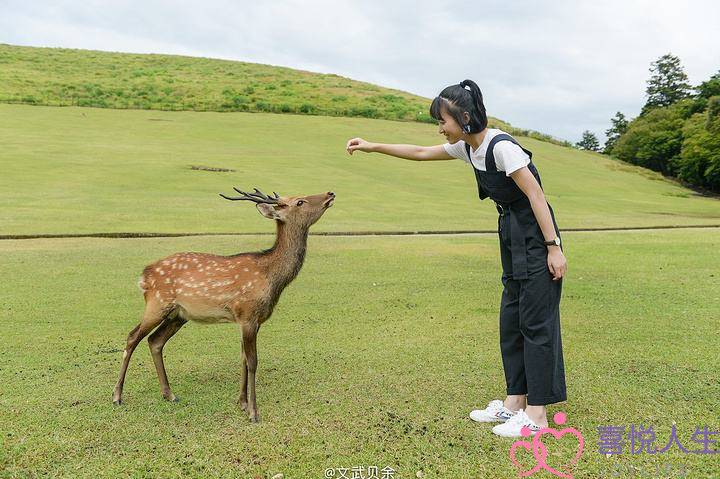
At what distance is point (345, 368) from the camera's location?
18.1ft

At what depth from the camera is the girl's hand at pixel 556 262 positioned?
13.2ft

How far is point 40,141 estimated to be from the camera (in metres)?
32.0

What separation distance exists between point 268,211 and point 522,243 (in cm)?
201

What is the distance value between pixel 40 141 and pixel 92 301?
93.3 ft

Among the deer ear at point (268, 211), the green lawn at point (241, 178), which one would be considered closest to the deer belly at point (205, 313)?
the deer ear at point (268, 211)

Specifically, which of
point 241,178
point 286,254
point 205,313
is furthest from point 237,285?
point 241,178

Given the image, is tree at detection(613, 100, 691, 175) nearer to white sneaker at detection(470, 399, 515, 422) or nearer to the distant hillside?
the distant hillside

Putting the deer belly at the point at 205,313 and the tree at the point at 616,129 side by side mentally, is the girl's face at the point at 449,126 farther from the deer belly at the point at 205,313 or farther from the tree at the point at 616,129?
the tree at the point at 616,129

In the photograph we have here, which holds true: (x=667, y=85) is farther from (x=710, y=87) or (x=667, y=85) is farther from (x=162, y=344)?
(x=162, y=344)

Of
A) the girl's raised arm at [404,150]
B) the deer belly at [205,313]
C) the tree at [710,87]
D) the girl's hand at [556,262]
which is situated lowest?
the deer belly at [205,313]

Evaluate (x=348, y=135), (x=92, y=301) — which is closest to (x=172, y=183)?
(x=92, y=301)

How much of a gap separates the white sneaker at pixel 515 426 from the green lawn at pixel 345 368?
115mm

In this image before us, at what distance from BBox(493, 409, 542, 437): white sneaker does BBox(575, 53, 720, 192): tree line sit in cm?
3700

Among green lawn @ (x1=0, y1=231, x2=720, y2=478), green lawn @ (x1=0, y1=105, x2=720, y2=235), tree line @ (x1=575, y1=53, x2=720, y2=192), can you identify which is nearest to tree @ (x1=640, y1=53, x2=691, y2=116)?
tree line @ (x1=575, y1=53, x2=720, y2=192)
